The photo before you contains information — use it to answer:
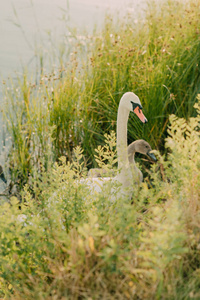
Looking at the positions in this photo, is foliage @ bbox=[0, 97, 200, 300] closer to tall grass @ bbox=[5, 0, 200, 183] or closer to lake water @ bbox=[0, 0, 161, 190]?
tall grass @ bbox=[5, 0, 200, 183]

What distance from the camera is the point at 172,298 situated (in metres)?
1.88

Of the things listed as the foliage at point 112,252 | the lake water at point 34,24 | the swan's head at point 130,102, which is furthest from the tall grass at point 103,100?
the foliage at point 112,252

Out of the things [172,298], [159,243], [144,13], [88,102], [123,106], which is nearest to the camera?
[159,243]

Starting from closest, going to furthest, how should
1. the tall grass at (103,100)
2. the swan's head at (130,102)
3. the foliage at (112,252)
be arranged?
the foliage at (112,252) → the swan's head at (130,102) → the tall grass at (103,100)

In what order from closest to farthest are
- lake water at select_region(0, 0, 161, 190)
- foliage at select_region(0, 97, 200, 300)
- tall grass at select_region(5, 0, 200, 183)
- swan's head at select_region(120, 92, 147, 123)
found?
foliage at select_region(0, 97, 200, 300), swan's head at select_region(120, 92, 147, 123), tall grass at select_region(5, 0, 200, 183), lake water at select_region(0, 0, 161, 190)

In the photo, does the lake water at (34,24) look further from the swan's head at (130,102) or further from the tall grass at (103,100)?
the swan's head at (130,102)

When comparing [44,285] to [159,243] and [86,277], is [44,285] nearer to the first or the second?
[86,277]

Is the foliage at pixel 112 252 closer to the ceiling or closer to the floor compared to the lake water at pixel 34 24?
closer to the ceiling

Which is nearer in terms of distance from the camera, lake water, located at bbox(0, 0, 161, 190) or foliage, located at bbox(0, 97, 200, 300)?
foliage, located at bbox(0, 97, 200, 300)

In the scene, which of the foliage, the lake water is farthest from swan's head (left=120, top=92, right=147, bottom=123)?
the lake water

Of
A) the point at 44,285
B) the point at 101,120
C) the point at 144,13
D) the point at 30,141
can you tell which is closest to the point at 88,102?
the point at 101,120

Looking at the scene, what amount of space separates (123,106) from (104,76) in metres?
1.48

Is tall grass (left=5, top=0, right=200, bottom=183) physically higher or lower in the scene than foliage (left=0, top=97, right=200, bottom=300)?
lower

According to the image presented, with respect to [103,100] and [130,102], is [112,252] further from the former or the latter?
[103,100]
